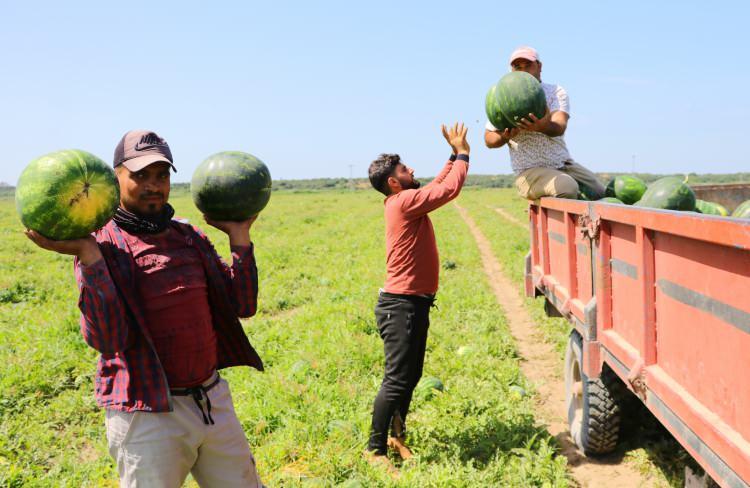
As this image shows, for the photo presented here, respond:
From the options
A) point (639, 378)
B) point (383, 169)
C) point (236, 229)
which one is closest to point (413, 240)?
point (383, 169)

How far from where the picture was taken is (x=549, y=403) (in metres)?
5.59

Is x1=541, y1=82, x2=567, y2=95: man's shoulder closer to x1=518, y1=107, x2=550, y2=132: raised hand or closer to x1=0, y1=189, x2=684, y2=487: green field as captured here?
x1=518, y1=107, x2=550, y2=132: raised hand

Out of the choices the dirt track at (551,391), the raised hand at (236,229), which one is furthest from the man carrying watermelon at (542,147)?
the raised hand at (236,229)

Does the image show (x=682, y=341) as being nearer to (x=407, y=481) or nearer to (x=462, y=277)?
(x=407, y=481)

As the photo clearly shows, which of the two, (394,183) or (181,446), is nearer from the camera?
(181,446)

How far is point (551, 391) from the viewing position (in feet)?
19.4

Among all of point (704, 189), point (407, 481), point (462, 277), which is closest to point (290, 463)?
point (407, 481)

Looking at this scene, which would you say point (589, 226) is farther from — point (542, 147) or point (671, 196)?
point (542, 147)

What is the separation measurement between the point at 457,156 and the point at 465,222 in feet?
75.5

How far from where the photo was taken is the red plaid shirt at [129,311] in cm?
230

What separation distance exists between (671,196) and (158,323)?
11.0 feet

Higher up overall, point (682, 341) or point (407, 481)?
point (682, 341)

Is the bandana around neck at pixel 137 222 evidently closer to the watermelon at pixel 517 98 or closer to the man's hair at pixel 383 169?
the man's hair at pixel 383 169

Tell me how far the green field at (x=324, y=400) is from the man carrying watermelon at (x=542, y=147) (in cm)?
202
